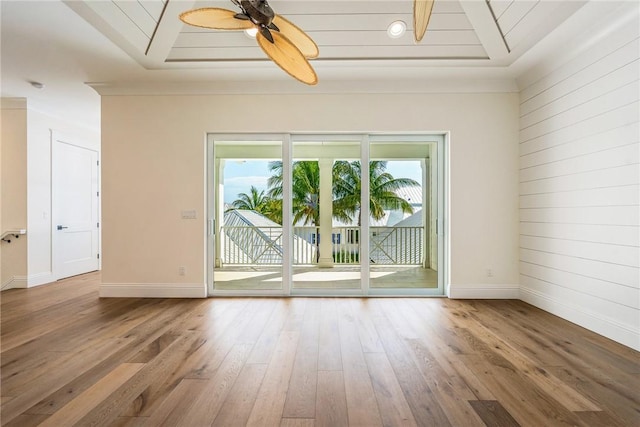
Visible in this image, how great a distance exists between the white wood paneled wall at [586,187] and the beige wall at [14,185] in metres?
7.31

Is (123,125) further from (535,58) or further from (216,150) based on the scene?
(535,58)

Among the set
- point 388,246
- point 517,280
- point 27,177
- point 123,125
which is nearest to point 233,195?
point 123,125

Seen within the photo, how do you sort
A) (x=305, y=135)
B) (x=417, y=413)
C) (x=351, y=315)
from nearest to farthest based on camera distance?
(x=417, y=413), (x=351, y=315), (x=305, y=135)

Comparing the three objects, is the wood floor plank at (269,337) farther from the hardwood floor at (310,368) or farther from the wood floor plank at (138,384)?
the wood floor plank at (138,384)

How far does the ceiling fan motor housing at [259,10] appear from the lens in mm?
1823

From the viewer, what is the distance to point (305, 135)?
14.7 ft

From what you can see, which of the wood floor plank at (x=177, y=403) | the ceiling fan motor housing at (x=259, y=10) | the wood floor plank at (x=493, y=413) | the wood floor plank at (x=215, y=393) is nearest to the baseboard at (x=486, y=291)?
the wood floor plank at (x=493, y=413)

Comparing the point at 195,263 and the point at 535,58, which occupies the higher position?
the point at 535,58

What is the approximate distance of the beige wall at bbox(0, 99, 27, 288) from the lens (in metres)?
4.93

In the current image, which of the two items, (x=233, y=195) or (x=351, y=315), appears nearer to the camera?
(x=351, y=315)

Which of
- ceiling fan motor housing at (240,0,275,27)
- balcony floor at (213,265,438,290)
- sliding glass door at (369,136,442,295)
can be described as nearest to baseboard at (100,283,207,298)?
balcony floor at (213,265,438,290)

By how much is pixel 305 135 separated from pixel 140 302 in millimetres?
3082

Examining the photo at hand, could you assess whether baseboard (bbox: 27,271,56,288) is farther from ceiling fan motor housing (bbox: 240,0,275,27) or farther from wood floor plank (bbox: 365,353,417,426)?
ceiling fan motor housing (bbox: 240,0,275,27)

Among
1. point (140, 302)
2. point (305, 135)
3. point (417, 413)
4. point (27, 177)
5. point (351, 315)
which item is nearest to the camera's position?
point (417, 413)
